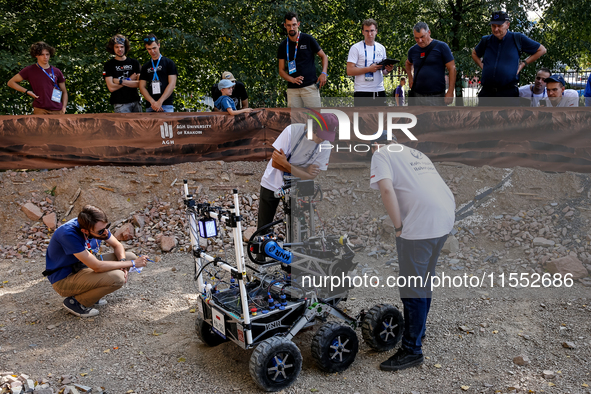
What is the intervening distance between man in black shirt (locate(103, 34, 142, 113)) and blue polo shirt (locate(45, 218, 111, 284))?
157 inches

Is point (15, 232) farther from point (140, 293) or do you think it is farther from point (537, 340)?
point (537, 340)

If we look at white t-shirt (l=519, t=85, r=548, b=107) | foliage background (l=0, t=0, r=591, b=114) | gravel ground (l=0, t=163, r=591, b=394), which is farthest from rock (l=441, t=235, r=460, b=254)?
foliage background (l=0, t=0, r=591, b=114)

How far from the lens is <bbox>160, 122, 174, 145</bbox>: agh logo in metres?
8.37

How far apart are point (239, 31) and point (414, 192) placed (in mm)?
8237

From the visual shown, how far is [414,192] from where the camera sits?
13.1 feet

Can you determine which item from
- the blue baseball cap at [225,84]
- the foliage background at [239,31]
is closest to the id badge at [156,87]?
the blue baseball cap at [225,84]

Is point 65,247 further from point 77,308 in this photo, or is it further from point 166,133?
point 166,133

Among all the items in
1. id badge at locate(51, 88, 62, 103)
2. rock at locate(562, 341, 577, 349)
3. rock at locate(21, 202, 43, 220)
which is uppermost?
id badge at locate(51, 88, 62, 103)

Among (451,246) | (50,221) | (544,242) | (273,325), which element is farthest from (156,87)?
(544,242)

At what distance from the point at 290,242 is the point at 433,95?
4050mm

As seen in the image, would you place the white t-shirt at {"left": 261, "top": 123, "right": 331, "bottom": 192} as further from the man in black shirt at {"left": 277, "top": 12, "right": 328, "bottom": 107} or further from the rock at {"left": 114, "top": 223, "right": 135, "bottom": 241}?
the rock at {"left": 114, "top": 223, "right": 135, "bottom": 241}

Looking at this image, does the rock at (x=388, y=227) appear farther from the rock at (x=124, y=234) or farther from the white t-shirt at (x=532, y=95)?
the rock at (x=124, y=234)

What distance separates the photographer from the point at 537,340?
4590 mm

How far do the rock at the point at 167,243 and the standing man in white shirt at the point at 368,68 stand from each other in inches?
144
